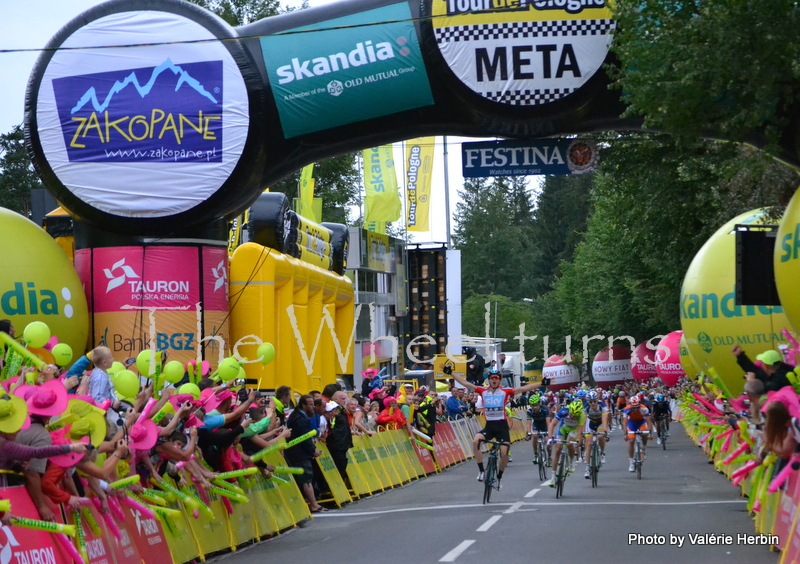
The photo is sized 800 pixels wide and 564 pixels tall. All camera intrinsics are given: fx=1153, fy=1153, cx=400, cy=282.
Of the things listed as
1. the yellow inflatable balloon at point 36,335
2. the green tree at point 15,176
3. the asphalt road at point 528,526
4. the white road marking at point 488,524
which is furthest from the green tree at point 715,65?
the green tree at point 15,176

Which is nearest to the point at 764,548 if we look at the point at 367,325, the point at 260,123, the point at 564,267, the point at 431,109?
the point at 431,109

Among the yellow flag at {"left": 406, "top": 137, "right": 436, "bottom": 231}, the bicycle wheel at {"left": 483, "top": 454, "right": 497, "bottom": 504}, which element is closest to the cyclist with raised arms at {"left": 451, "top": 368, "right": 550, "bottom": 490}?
the bicycle wheel at {"left": 483, "top": 454, "right": 497, "bottom": 504}

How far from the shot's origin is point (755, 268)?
1409 cm

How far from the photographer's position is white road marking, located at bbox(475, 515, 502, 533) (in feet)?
43.7

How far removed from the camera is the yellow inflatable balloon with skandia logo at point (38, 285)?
14.4 metres

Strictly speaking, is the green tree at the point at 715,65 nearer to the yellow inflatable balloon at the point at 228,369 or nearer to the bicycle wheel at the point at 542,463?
the yellow inflatable balloon at the point at 228,369

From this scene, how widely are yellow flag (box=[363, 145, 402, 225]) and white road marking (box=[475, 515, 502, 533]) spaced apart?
25644 millimetres

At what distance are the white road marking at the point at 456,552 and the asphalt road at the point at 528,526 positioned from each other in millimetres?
10

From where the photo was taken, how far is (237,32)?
54.1 feet

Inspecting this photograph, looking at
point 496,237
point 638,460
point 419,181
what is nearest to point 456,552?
point 638,460

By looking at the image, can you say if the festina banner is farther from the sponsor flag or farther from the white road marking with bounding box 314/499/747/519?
the sponsor flag

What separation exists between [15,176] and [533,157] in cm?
4473

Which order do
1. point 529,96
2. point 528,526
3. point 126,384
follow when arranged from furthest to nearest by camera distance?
point 529,96, point 528,526, point 126,384

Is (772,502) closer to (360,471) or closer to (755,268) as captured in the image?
(755,268)
